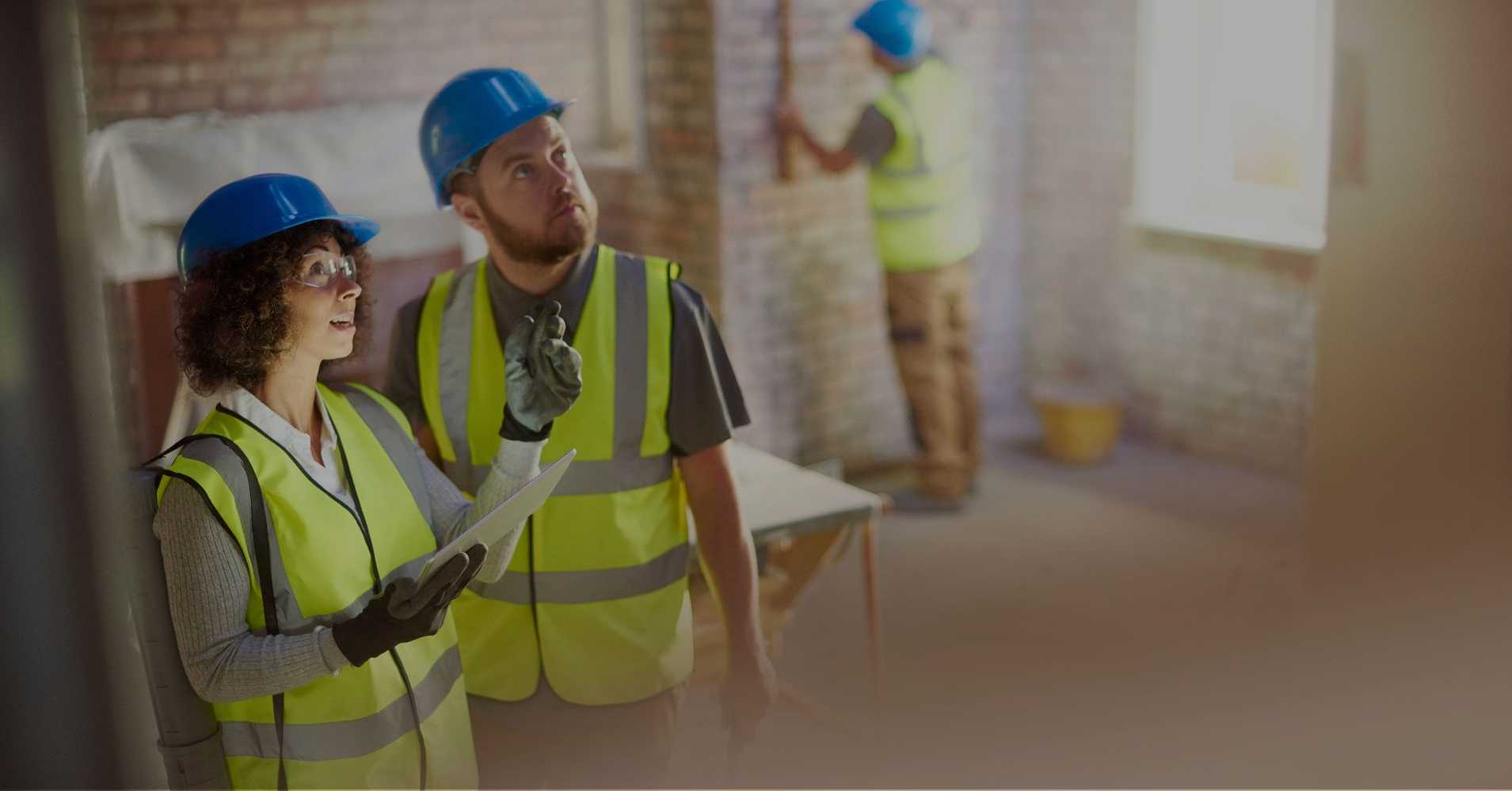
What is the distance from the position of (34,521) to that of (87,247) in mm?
131

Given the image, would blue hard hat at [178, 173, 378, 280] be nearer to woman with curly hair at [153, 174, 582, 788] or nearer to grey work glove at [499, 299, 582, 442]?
woman with curly hair at [153, 174, 582, 788]

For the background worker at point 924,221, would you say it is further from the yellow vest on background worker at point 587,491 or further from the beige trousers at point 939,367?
the yellow vest on background worker at point 587,491

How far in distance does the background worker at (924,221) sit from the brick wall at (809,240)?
205 mm

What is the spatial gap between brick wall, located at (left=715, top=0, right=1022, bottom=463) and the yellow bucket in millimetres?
613

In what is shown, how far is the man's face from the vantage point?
7.29 feet

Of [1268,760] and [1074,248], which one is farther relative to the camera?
[1074,248]

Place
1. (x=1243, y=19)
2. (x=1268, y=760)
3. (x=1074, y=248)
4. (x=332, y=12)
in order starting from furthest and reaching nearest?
(x=1074, y=248) < (x=1243, y=19) < (x=332, y=12) < (x=1268, y=760)

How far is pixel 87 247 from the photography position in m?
0.65

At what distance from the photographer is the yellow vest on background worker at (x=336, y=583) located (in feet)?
5.77

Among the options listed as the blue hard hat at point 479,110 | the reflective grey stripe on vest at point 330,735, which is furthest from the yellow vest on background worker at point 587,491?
the reflective grey stripe on vest at point 330,735

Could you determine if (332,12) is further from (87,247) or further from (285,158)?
(87,247)

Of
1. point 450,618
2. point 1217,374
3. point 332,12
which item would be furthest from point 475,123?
point 1217,374

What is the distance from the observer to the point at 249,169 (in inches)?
178

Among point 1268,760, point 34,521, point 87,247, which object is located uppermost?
point 87,247
